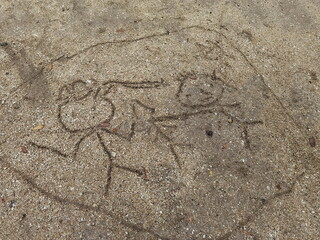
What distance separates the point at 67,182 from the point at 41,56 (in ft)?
7.11

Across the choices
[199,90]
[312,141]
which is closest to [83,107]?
[199,90]

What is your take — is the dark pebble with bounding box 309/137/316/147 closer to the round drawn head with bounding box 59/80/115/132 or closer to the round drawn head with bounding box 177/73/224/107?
the round drawn head with bounding box 177/73/224/107

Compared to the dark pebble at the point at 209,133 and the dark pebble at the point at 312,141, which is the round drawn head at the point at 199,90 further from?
the dark pebble at the point at 312,141

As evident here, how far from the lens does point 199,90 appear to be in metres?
4.38

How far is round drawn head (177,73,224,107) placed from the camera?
4.25m

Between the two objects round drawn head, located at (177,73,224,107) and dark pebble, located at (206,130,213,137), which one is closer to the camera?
dark pebble, located at (206,130,213,137)

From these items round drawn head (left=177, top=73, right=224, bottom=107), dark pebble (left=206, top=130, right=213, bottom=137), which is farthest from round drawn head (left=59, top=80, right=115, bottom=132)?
dark pebble (left=206, top=130, right=213, bottom=137)

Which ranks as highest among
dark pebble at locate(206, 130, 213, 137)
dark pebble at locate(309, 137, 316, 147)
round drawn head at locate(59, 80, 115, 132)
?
dark pebble at locate(309, 137, 316, 147)

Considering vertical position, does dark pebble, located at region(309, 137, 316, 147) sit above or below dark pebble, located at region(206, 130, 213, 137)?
above

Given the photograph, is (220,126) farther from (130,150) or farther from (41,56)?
(41,56)

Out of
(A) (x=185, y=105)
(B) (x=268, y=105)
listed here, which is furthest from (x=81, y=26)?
(B) (x=268, y=105)

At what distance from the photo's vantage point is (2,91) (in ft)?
14.0

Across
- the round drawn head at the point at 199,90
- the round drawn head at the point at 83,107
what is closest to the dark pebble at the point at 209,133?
the round drawn head at the point at 199,90

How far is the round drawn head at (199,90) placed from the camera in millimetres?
4254
